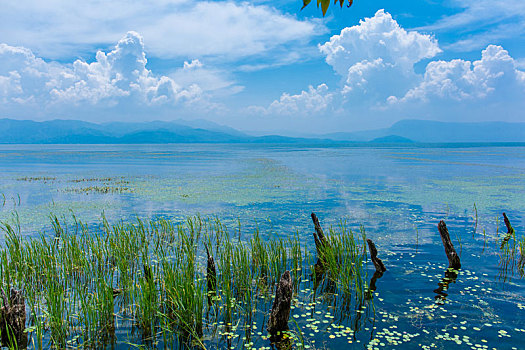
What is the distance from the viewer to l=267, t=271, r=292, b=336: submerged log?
22.4 ft

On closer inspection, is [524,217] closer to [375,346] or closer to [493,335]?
[493,335]

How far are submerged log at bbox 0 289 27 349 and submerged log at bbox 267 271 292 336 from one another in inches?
179

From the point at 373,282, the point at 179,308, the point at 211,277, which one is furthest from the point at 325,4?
the point at 373,282

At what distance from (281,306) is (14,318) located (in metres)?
4.83

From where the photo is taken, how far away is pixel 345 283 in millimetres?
8602

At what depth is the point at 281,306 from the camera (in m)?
7.03

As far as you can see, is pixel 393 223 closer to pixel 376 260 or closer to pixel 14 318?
pixel 376 260

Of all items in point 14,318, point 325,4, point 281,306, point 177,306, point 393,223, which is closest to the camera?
point 325,4

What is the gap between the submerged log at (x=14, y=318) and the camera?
614 cm

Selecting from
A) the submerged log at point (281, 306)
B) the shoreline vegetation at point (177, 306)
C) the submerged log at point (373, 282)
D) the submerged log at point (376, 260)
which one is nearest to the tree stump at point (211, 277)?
the shoreline vegetation at point (177, 306)

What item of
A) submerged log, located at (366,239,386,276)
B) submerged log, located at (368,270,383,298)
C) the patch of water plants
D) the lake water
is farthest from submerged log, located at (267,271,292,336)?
submerged log, located at (366,239,386,276)

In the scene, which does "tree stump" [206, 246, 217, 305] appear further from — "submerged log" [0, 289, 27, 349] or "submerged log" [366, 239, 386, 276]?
"submerged log" [366, 239, 386, 276]

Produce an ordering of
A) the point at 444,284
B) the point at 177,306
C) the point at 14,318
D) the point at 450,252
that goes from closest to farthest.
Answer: the point at 14,318, the point at 177,306, the point at 444,284, the point at 450,252

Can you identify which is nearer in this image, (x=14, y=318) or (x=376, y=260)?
(x=14, y=318)
